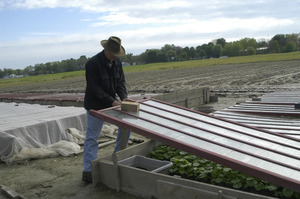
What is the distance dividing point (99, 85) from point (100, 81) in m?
0.06

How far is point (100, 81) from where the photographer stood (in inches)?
179

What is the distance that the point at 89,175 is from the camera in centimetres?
460

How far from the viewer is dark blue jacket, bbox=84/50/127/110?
4.41 meters

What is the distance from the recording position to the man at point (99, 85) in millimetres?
4379

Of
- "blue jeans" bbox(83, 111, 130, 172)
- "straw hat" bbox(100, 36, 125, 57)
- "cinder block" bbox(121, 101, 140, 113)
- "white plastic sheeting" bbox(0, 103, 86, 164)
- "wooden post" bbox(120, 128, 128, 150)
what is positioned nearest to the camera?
"cinder block" bbox(121, 101, 140, 113)

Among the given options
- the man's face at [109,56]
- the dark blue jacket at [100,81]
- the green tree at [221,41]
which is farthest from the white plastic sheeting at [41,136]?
the green tree at [221,41]

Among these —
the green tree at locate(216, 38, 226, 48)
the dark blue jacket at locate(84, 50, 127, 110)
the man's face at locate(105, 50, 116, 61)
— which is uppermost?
the green tree at locate(216, 38, 226, 48)

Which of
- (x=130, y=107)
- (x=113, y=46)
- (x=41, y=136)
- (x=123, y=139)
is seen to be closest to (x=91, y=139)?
(x=123, y=139)

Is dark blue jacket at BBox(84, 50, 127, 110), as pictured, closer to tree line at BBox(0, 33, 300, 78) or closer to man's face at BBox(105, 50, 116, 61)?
man's face at BBox(105, 50, 116, 61)

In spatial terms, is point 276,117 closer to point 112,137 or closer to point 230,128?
point 230,128

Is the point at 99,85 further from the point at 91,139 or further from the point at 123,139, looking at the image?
the point at 123,139

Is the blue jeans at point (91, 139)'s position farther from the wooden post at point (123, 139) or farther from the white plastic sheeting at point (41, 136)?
the white plastic sheeting at point (41, 136)

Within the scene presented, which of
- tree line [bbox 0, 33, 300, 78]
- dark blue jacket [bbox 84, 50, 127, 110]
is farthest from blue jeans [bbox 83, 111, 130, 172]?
tree line [bbox 0, 33, 300, 78]

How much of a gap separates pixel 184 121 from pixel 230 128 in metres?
0.57
